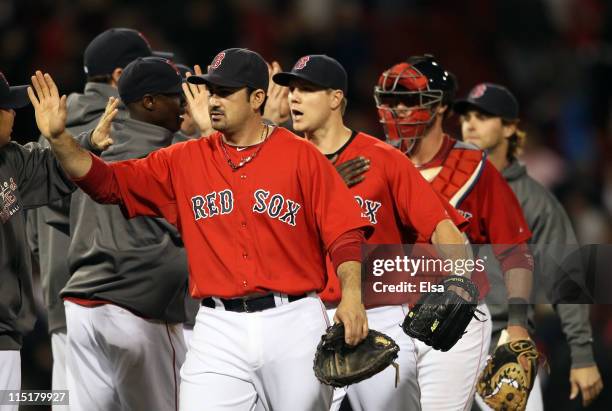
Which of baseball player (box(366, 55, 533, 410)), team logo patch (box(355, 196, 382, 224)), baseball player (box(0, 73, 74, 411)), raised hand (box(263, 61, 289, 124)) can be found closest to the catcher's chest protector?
baseball player (box(366, 55, 533, 410))

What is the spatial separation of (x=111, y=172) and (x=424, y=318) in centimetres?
144

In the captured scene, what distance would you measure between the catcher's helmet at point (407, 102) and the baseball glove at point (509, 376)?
1.19 meters

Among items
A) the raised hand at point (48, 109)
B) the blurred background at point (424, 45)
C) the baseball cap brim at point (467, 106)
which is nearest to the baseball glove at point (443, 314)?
the raised hand at point (48, 109)

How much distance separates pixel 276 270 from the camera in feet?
16.5

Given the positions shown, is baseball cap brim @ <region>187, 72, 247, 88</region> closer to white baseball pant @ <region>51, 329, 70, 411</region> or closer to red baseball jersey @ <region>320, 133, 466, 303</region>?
red baseball jersey @ <region>320, 133, 466, 303</region>

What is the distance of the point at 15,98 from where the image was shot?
5188 mm

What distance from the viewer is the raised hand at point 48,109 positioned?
15.7 ft

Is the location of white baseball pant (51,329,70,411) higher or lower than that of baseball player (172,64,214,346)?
lower

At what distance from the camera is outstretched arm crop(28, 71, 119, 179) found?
4.80m

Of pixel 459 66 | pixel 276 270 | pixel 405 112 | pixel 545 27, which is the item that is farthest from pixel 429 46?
pixel 276 270

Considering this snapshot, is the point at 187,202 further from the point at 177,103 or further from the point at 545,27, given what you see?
the point at 545,27

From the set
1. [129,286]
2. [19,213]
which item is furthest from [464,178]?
[19,213]

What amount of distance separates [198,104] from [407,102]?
119 cm

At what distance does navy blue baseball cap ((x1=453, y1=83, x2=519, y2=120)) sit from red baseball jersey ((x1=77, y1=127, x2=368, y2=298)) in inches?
97.5
